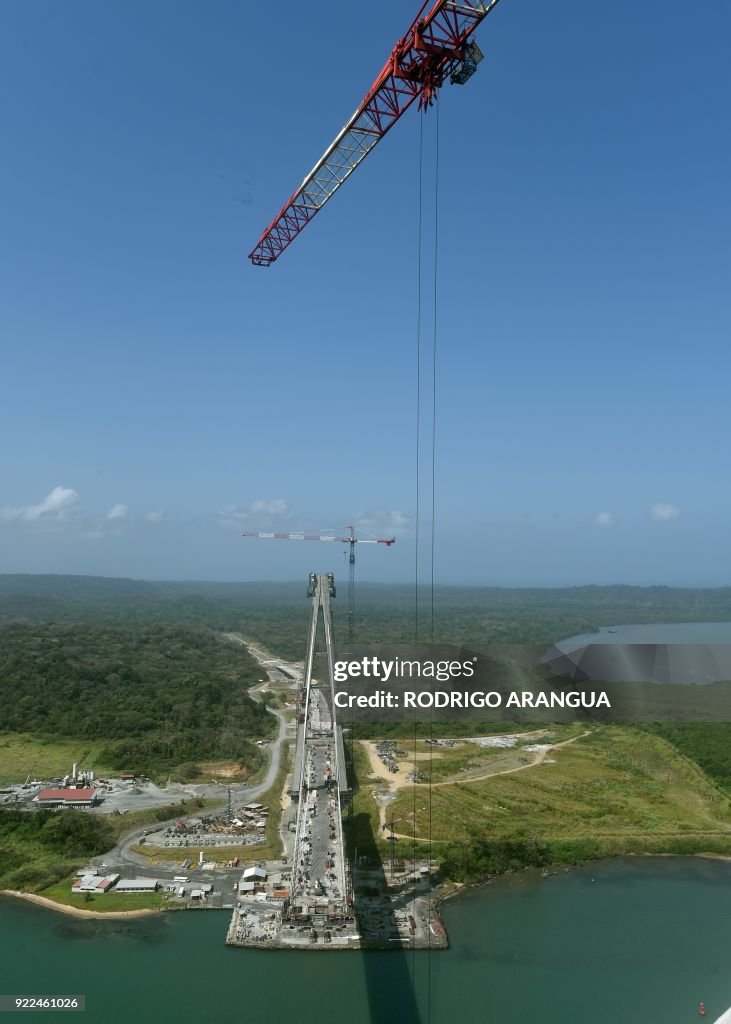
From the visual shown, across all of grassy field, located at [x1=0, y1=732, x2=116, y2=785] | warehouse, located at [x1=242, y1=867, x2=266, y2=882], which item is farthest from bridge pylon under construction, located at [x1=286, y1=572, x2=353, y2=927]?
grassy field, located at [x1=0, y1=732, x2=116, y2=785]

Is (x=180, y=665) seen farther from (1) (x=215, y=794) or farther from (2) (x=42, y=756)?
(1) (x=215, y=794)

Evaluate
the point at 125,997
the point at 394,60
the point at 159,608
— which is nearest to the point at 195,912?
the point at 125,997

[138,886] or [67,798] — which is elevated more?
[67,798]

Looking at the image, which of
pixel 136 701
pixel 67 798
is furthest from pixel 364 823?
pixel 136 701

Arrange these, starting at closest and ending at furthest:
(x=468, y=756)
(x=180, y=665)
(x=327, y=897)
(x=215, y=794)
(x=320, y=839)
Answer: (x=327, y=897)
(x=320, y=839)
(x=215, y=794)
(x=468, y=756)
(x=180, y=665)

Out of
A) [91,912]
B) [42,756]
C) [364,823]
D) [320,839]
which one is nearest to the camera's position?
[91,912]

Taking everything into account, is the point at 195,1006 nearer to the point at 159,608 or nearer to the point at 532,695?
the point at 532,695
